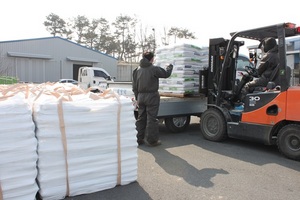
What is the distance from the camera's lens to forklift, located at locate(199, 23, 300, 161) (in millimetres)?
5523

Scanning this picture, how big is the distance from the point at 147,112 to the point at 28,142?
333 cm

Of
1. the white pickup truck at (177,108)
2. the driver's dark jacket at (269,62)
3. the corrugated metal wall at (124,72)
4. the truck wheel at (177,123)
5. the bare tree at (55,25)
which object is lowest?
the truck wheel at (177,123)

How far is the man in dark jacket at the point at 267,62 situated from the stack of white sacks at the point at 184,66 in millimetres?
2005

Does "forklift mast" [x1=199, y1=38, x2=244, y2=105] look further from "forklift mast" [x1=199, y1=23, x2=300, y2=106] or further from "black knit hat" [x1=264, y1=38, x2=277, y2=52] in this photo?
"black knit hat" [x1=264, y1=38, x2=277, y2=52]

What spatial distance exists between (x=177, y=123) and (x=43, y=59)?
2436cm

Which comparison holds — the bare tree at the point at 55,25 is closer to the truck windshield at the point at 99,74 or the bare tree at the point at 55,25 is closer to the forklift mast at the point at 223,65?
the truck windshield at the point at 99,74

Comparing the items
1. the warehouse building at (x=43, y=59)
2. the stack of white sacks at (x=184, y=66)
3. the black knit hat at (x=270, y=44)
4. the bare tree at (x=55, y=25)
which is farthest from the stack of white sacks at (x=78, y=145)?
the bare tree at (x=55, y=25)

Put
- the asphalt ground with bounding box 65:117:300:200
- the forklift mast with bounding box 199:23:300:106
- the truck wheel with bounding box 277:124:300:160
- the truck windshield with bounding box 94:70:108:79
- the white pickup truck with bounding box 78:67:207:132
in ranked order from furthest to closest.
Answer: the truck windshield with bounding box 94:70:108:79
the white pickup truck with bounding box 78:67:207:132
the forklift mast with bounding box 199:23:300:106
the truck wheel with bounding box 277:124:300:160
the asphalt ground with bounding box 65:117:300:200

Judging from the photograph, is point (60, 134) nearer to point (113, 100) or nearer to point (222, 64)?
point (113, 100)

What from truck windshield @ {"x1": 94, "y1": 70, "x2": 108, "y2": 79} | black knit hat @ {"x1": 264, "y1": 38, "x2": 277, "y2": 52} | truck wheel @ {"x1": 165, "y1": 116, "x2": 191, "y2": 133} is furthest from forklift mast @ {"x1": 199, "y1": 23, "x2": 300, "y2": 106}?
truck windshield @ {"x1": 94, "y1": 70, "x2": 108, "y2": 79}

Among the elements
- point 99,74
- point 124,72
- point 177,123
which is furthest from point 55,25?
point 177,123

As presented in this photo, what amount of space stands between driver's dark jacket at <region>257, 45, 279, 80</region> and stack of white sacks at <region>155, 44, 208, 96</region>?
213 centimetres

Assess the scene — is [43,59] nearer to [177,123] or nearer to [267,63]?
[177,123]

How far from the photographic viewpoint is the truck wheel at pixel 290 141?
543 centimetres
